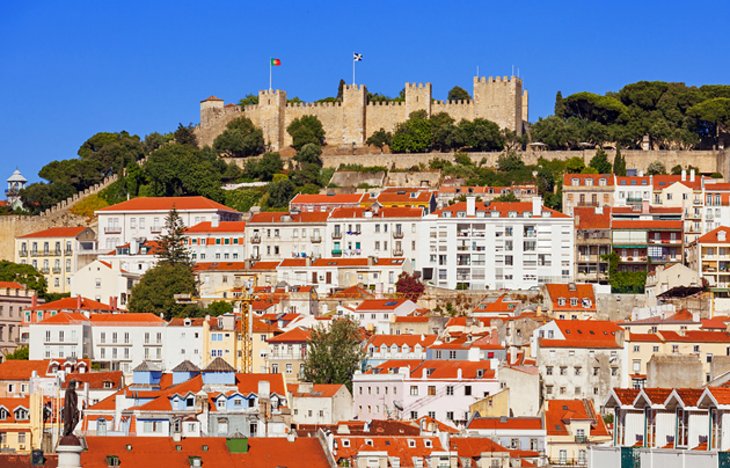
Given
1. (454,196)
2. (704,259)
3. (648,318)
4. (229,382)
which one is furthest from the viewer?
(454,196)

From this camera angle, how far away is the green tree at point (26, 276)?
86.0m

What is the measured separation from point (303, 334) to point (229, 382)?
13231 mm

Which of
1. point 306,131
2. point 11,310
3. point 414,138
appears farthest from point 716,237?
point 306,131

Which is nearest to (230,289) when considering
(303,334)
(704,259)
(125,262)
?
(125,262)

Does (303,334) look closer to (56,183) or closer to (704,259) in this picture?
(704,259)

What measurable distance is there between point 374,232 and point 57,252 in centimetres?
1739

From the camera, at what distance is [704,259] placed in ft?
251

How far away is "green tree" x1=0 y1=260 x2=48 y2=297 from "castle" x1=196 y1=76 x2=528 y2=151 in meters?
23.1

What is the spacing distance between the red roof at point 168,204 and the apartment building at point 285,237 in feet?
19.3

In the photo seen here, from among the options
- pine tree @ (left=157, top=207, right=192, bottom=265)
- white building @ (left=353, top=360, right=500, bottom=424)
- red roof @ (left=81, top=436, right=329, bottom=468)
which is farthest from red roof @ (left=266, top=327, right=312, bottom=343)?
red roof @ (left=81, top=436, right=329, bottom=468)

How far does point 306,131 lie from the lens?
4163 inches

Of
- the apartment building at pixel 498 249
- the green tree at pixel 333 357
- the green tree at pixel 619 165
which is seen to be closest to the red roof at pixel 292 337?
the green tree at pixel 333 357

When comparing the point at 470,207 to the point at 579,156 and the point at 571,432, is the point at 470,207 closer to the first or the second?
the point at 579,156

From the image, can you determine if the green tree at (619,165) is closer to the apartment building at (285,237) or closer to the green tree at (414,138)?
the green tree at (414,138)
